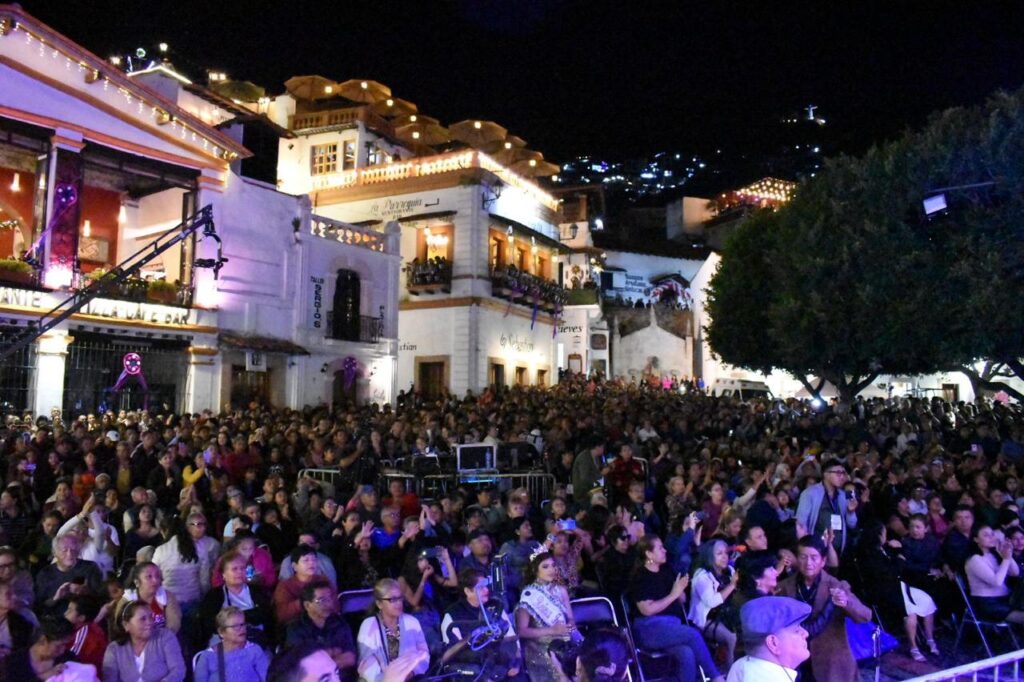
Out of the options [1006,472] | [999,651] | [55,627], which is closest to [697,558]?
[999,651]

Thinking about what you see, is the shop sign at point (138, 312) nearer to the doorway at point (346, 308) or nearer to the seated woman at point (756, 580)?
the doorway at point (346, 308)

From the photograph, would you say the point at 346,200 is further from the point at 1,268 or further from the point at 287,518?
the point at 287,518

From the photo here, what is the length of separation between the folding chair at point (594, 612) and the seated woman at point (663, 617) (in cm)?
21

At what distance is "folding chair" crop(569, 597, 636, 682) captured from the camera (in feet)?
18.9

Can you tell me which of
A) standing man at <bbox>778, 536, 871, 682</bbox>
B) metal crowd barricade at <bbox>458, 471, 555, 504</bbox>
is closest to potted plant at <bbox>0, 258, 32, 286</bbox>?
metal crowd barricade at <bbox>458, 471, 555, 504</bbox>

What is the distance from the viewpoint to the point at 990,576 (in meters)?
7.34

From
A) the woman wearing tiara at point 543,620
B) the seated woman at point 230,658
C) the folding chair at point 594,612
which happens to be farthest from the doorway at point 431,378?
the seated woman at point 230,658

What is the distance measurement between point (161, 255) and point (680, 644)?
810 inches

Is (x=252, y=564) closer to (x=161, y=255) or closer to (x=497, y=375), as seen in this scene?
(x=161, y=255)

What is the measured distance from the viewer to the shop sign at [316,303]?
24203 mm

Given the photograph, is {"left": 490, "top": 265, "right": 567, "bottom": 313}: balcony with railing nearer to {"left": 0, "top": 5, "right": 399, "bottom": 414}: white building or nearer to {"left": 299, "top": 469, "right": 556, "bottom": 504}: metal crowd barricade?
{"left": 0, "top": 5, "right": 399, "bottom": 414}: white building

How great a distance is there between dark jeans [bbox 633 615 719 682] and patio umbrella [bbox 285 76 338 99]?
31017 mm

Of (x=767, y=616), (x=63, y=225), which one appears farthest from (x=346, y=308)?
(x=767, y=616)

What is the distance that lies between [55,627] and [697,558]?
4.91 meters
